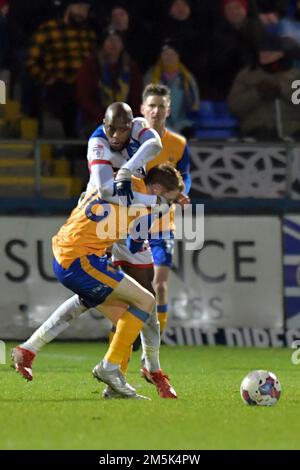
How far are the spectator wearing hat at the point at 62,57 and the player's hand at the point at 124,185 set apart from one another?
22.7 ft

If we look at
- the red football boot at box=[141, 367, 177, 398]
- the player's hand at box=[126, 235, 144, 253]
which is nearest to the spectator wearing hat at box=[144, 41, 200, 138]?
the player's hand at box=[126, 235, 144, 253]

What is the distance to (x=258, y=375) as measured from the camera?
8844mm

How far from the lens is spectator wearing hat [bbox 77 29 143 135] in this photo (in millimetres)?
15586

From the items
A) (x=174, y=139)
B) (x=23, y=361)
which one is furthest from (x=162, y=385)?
(x=174, y=139)

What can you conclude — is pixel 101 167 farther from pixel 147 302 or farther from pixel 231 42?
pixel 231 42

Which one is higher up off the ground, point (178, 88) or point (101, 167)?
point (178, 88)

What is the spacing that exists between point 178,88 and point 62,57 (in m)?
1.38

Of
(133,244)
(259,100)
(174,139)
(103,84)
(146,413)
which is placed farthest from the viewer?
(259,100)

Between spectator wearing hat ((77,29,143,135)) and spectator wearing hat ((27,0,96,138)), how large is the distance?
35cm

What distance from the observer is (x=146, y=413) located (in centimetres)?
838

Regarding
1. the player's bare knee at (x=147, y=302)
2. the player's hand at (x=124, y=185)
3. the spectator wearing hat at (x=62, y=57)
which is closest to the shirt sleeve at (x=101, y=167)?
the player's hand at (x=124, y=185)

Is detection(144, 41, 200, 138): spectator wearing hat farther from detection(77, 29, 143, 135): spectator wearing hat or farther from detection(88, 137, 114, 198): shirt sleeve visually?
detection(88, 137, 114, 198): shirt sleeve
